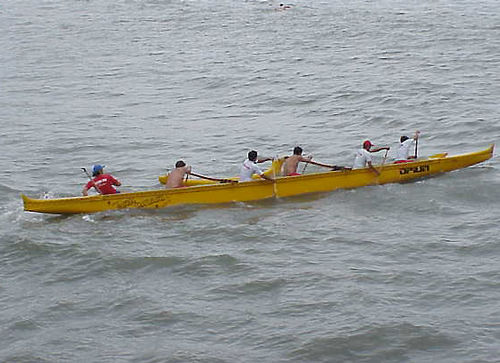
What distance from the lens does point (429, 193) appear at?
20.8m

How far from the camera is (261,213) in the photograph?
20141 millimetres

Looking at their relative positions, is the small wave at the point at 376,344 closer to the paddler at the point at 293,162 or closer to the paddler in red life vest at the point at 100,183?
the paddler at the point at 293,162

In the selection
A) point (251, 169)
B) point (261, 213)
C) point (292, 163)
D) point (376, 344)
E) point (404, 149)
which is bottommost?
point (376, 344)

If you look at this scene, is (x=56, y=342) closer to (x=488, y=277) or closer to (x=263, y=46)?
(x=488, y=277)

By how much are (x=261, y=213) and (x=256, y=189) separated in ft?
2.28

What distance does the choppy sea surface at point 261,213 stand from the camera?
1428 cm

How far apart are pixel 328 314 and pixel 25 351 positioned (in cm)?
530

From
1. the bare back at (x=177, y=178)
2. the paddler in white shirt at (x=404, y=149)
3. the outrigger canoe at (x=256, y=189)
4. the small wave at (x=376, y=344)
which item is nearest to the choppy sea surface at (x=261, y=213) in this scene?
the small wave at (x=376, y=344)

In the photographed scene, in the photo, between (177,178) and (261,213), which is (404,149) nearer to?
(261,213)

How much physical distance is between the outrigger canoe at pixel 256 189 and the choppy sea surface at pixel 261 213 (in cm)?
25

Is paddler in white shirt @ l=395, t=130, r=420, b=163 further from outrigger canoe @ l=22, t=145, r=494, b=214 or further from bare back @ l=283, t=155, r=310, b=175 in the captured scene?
bare back @ l=283, t=155, r=310, b=175

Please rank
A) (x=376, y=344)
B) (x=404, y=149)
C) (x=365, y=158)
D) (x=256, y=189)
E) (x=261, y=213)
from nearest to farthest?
1. (x=376, y=344)
2. (x=261, y=213)
3. (x=256, y=189)
4. (x=365, y=158)
5. (x=404, y=149)

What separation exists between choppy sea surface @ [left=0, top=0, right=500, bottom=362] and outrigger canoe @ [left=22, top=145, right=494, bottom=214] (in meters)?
0.25

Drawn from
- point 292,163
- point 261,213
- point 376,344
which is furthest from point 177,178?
point 376,344
